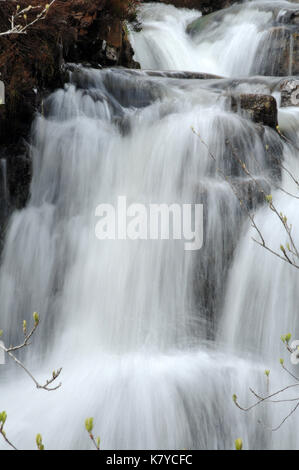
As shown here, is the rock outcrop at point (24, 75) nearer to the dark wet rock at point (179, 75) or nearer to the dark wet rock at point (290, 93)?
the dark wet rock at point (179, 75)

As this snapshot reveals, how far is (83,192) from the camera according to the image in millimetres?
5008

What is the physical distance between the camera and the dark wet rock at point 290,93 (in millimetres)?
6418

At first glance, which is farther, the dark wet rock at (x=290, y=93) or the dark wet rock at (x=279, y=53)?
the dark wet rock at (x=279, y=53)

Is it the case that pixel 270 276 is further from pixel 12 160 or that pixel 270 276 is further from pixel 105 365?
pixel 12 160

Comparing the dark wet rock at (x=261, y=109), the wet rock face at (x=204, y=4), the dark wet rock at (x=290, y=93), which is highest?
the wet rock face at (x=204, y=4)

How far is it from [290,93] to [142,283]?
156 inches

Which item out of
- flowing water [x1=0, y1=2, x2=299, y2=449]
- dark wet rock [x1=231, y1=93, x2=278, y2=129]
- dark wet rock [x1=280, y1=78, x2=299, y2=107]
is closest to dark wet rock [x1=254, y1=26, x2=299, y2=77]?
dark wet rock [x1=280, y1=78, x2=299, y2=107]

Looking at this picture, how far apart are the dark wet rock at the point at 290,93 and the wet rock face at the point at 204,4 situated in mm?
8621

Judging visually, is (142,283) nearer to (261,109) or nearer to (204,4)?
(261,109)

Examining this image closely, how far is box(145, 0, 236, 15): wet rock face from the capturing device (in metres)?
13.9

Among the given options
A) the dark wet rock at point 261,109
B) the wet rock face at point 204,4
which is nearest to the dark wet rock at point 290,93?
the dark wet rock at point 261,109

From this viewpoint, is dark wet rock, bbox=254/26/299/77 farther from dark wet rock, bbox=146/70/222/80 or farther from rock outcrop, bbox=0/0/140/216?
rock outcrop, bbox=0/0/140/216

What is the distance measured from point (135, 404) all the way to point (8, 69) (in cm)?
373

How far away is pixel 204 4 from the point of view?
46.7 ft
